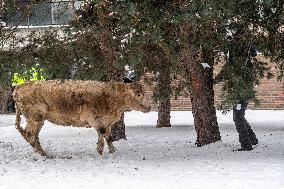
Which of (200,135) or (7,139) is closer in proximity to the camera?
(200,135)

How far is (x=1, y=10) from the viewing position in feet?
33.4

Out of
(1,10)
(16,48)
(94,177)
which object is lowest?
(94,177)

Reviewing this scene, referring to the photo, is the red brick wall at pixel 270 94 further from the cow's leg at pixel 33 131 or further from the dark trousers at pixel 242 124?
the cow's leg at pixel 33 131

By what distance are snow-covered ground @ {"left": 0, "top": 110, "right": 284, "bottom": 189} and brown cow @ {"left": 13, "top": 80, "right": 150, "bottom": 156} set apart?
719mm

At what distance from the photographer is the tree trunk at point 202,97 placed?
424 inches

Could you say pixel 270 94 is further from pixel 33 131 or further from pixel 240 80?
pixel 33 131

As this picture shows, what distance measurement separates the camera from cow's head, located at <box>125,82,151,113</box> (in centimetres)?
944

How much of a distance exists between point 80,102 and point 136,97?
1049 millimetres

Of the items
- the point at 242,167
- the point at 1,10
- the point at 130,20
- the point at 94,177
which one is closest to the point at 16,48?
the point at 1,10

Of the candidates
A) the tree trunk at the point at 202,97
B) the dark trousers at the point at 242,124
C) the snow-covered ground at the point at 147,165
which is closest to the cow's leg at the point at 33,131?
the snow-covered ground at the point at 147,165

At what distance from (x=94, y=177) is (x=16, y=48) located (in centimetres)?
442

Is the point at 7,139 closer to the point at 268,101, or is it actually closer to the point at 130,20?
the point at 130,20

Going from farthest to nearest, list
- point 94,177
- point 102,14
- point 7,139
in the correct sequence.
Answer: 1. point 7,139
2. point 102,14
3. point 94,177

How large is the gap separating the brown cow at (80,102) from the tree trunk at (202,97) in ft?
5.44
